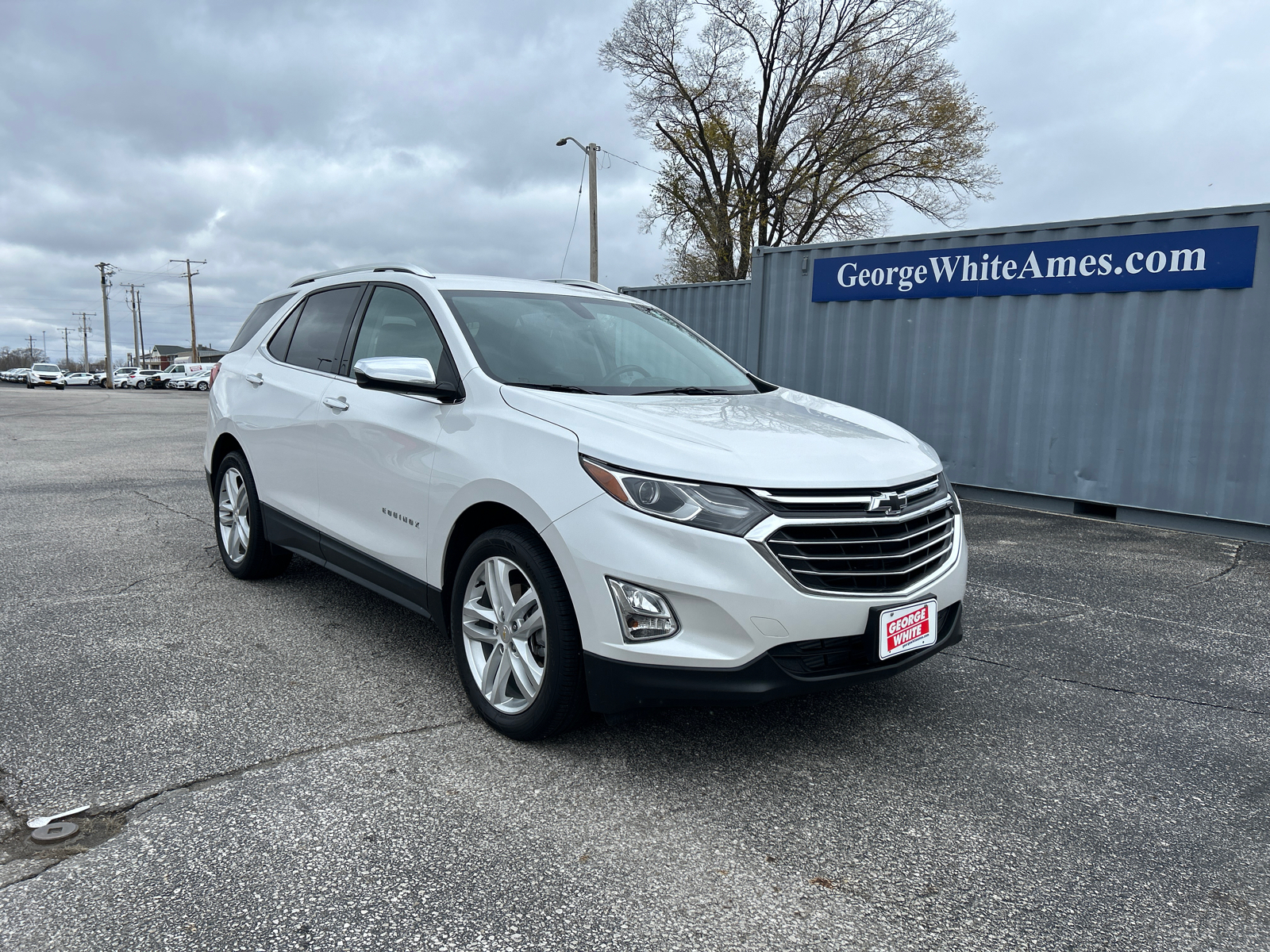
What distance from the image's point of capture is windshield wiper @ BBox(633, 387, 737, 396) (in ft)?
12.4

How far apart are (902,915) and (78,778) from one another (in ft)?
8.40

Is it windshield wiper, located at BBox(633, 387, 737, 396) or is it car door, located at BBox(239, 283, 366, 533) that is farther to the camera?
car door, located at BBox(239, 283, 366, 533)

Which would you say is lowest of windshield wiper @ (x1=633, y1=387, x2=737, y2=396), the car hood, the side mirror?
the car hood

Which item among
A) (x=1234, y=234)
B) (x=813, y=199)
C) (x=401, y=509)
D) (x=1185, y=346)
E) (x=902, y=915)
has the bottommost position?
→ (x=902, y=915)

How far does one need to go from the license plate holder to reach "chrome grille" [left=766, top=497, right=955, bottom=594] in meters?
0.08

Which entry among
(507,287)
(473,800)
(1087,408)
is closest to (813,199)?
(1087,408)

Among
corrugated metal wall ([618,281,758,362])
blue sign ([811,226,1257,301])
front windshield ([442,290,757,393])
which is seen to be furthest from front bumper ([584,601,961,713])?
corrugated metal wall ([618,281,758,362])

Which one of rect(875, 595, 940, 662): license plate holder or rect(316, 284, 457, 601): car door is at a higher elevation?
rect(316, 284, 457, 601): car door

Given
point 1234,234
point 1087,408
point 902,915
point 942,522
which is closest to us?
point 902,915

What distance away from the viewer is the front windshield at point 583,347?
12.0ft

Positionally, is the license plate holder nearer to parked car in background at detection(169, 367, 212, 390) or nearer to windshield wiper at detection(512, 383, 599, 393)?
windshield wiper at detection(512, 383, 599, 393)

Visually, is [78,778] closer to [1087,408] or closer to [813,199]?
[1087,408]

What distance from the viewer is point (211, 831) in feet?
8.63

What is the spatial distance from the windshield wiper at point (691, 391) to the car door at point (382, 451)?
0.79 meters
